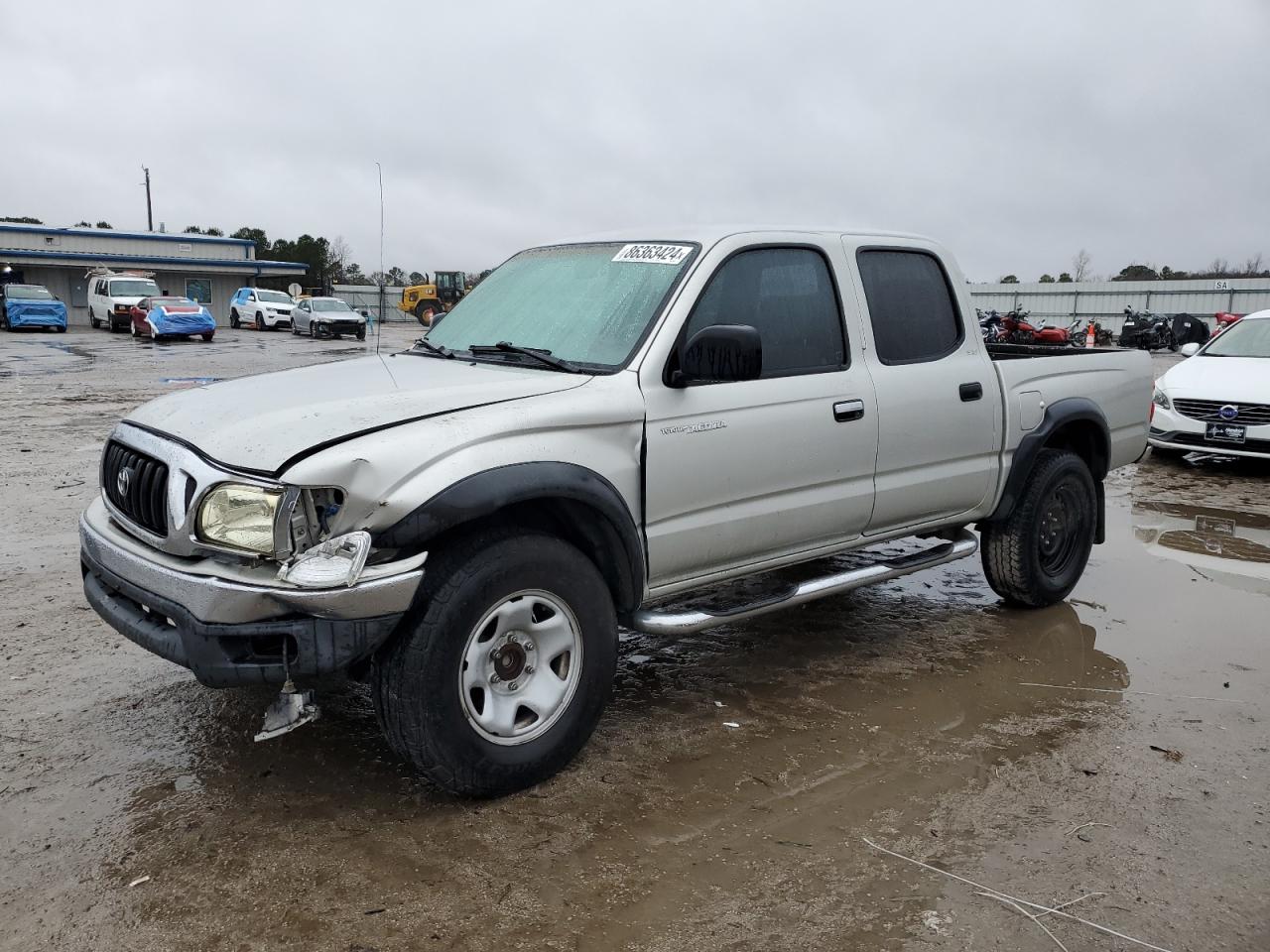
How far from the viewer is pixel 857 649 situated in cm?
510

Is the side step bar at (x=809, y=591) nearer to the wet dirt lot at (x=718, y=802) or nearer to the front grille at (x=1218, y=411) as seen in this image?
the wet dirt lot at (x=718, y=802)

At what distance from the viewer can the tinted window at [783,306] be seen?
4152mm

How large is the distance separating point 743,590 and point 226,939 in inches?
144

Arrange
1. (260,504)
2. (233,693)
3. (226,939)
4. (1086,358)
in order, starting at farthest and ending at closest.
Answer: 1. (1086,358)
2. (233,693)
3. (260,504)
4. (226,939)

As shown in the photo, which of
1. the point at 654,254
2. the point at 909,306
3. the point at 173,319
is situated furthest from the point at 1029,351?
the point at 173,319

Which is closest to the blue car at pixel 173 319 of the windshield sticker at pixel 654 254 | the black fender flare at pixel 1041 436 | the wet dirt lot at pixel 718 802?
the wet dirt lot at pixel 718 802

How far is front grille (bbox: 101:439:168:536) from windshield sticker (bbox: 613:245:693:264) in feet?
6.40

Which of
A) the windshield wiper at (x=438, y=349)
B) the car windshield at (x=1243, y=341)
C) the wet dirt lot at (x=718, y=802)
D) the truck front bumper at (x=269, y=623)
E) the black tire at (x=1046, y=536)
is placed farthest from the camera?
the car windshield at (x=1243, y=341)

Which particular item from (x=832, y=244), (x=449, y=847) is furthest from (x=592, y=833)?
(x=832, y=244)

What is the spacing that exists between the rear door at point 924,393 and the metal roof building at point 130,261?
52.4 m

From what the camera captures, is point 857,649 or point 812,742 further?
point 857,649

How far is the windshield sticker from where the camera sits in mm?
4137

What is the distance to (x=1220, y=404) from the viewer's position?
9.82 metres

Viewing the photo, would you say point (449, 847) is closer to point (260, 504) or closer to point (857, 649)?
point (260, 504)
